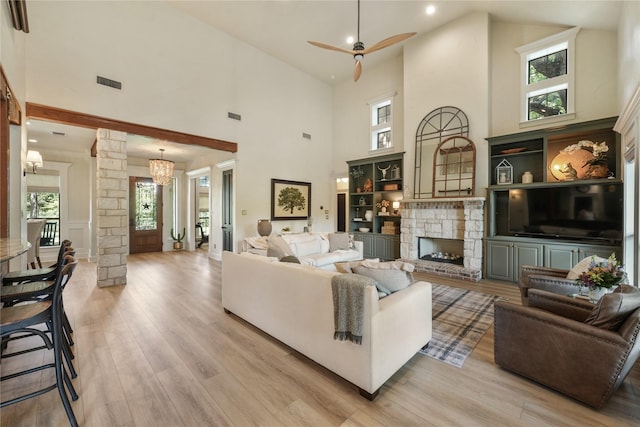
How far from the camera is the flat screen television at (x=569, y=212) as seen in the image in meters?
3.97

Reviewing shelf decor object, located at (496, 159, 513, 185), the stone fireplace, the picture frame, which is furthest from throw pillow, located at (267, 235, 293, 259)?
shelf decor object, located at (496, 159, 513, 185)

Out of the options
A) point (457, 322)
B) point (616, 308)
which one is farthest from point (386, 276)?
point (457, 322)

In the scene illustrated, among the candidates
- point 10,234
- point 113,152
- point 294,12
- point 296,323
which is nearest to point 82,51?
point 113,152

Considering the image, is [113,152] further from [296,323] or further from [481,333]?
[481,333]

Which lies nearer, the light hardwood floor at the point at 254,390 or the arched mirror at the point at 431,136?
the light hardwood floor at the point at 254,390

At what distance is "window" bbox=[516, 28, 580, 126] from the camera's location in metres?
4.59

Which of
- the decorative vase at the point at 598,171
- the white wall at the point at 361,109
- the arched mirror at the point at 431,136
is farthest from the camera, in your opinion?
the white wall at the point at 361,109

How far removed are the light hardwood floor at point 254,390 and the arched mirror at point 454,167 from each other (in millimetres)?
3556

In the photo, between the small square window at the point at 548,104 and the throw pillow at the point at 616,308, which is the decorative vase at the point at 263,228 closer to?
the throw pillow at the point at 616,308

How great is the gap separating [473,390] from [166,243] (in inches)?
356

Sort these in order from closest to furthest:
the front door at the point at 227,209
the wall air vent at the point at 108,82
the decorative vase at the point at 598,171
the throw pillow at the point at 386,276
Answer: the throw pillow at the point at 386,276 → the decorative vase at the point at 598,171 → the wall air vent at the point at 108,82 → the front door at the point at 227,209

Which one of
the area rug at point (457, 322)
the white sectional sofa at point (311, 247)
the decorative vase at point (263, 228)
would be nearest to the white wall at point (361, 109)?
the white sectional sofa at point (311, 247)

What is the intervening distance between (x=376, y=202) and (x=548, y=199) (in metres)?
3.55

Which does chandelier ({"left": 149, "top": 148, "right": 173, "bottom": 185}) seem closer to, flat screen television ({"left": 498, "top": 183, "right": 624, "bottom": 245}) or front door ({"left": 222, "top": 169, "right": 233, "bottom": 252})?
front door ({"left": 222, "top": 169, "right": 233, "bottom": 252})
